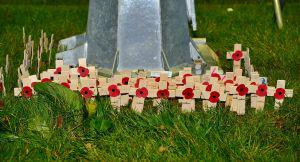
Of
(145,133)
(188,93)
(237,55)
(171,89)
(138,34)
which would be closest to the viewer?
(145,133)

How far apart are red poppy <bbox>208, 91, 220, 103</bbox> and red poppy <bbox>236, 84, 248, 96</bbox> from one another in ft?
0.49

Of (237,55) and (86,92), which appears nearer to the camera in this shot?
(86,92)

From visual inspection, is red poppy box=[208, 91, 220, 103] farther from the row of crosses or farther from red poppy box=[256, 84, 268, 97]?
red poppy box=[256, 84, 268, 97]

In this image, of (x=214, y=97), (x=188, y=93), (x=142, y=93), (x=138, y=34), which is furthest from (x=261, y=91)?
(x=138, y=34)

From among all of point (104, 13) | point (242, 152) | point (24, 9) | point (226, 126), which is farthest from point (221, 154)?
point (24, 9)

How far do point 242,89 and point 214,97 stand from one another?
20cm

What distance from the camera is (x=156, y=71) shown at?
5047 mm

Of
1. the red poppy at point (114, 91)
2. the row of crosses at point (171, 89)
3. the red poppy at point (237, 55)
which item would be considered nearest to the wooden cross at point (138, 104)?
the row of crosses at point (171, 89)

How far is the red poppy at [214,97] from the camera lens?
14.6 ft

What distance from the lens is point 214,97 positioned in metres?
4.46

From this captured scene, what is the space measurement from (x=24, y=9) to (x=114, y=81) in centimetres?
533

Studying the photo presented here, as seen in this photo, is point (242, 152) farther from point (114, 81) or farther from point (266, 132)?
point (114, 81)

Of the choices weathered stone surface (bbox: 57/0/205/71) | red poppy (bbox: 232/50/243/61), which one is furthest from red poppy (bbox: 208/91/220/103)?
red poppy (bbox: 232/50/243/61)

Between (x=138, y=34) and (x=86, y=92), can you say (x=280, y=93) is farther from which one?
(x=86, y=92)
